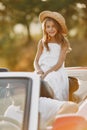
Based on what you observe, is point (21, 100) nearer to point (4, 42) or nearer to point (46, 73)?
point (46, 73)

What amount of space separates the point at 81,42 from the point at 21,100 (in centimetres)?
1126

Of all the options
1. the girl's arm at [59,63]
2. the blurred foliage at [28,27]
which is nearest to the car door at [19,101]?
the girl's arm at [59,63]

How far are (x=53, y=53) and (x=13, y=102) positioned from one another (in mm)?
1708

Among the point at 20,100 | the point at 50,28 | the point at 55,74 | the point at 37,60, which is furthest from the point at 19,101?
the point at 37,60

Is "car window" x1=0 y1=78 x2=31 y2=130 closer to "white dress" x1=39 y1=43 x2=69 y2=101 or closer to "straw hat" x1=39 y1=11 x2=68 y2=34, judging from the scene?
"white dress" x1=39 y1=43 x2=69 y2=101

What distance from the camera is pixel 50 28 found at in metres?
4.53

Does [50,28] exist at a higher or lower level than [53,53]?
higher

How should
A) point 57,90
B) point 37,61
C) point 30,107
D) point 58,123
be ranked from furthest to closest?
point 37,61 < point 57,90 < point 30,107 < point 58,123

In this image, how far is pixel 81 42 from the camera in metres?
14.2

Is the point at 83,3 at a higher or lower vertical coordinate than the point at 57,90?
higher

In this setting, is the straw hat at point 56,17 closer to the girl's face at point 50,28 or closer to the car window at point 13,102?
the girl's face at point 50,28

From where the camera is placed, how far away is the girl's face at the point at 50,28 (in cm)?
453

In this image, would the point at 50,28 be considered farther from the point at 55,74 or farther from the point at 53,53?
the point at 55,74

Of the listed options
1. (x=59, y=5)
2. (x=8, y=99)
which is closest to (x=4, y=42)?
(x=59, y=5)
